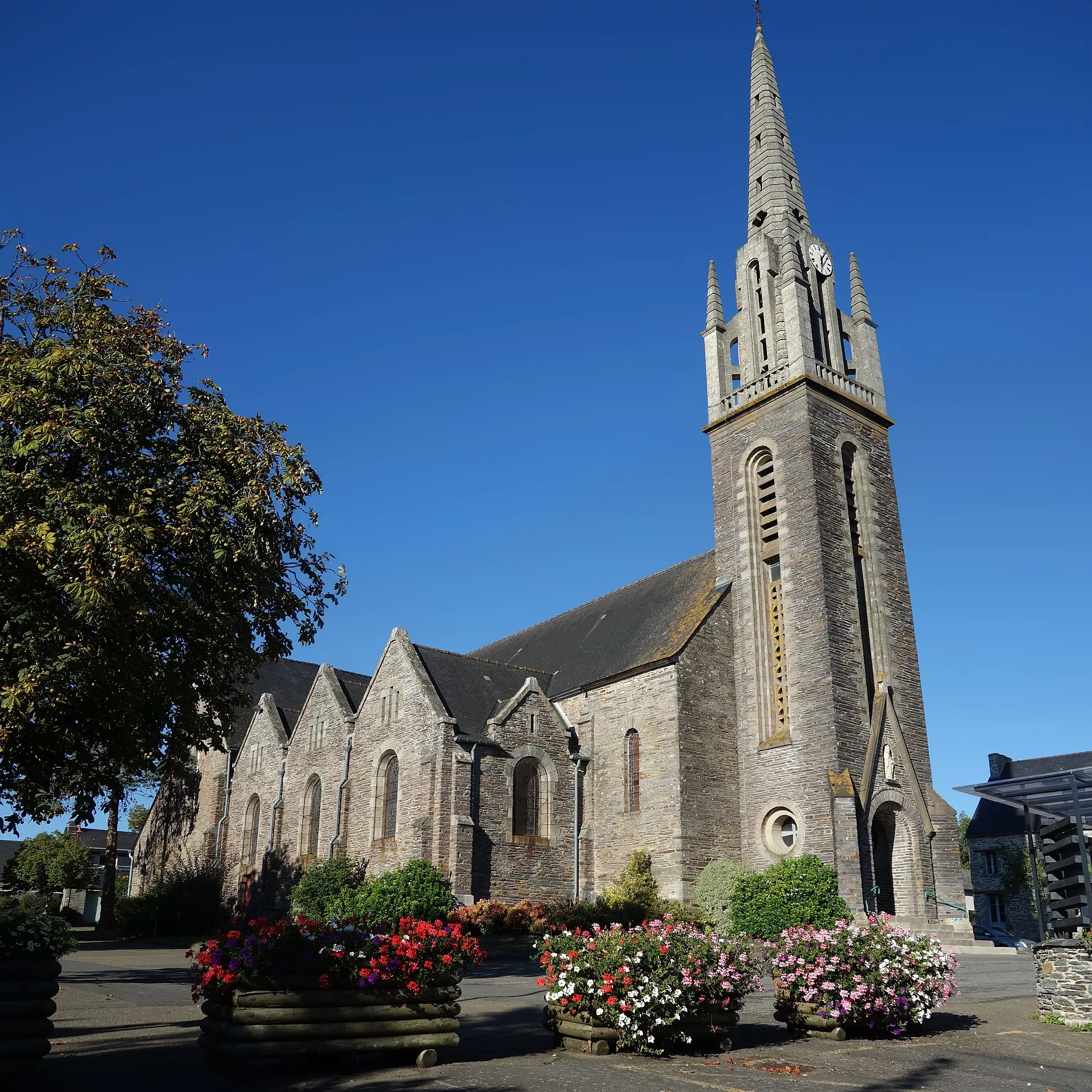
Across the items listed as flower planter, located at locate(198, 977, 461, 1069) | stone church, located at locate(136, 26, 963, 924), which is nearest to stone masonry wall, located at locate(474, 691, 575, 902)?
stone church, located at locate(136, 26, 963, 924)

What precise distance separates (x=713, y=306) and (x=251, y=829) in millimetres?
28278

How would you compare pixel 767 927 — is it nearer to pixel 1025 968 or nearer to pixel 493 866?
pixel 1025 968

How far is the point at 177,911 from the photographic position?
125 ft

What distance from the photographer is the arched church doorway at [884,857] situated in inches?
1050

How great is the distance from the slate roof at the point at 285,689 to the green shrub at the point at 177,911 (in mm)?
6520

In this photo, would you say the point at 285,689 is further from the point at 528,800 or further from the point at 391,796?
the point at 528,800

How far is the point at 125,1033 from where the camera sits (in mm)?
11516

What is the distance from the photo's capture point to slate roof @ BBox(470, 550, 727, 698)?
3084 cm

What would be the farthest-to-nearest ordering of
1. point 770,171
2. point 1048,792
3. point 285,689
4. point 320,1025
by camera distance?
point 285,689
point 770,171
point 1048,792
point 320,1025

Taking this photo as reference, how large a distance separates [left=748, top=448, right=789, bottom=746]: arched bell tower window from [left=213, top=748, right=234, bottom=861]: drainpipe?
24.4 metres

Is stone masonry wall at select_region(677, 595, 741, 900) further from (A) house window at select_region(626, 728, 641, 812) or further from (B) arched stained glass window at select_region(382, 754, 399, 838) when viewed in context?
(B) arched stained glass window at select_region(382, 754, 399, 838)

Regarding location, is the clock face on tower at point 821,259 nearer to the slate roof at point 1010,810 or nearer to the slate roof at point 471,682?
the slate roof at point 471,682

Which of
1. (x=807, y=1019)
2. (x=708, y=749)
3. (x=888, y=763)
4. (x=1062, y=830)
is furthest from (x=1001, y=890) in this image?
(x=807, y=1019)

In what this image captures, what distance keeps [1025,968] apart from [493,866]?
14.1 meters
